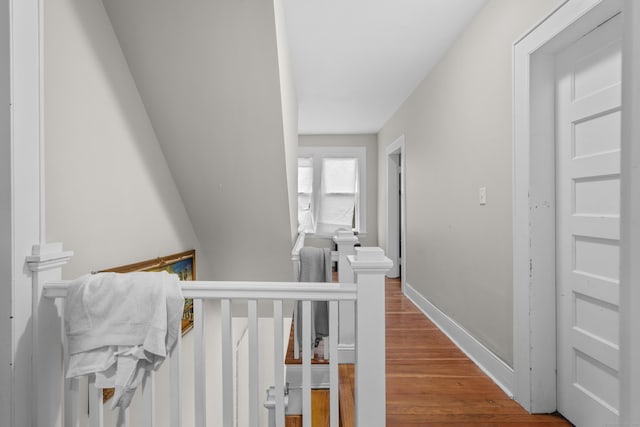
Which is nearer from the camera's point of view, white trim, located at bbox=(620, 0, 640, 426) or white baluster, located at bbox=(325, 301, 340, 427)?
white trim, located at bbox=(620, 0, 640, 426)

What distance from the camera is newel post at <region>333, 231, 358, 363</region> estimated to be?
2158 millimetres

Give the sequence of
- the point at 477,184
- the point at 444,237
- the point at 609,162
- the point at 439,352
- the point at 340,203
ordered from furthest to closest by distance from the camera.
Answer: the point at 340,203
the point at 444,237
the point at 439,352
the point at 477,184
the point at 609,162

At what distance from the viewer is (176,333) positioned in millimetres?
1135

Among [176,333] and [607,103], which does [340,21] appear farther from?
[176,333]

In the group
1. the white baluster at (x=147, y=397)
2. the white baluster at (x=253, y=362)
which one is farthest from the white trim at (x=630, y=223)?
the white baluster at (x=147, y=397)

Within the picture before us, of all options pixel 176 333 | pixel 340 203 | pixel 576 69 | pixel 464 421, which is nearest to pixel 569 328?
pixel 464 421

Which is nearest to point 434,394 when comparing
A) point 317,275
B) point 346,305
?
point 346,305

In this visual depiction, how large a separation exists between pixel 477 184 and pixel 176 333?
2.10 metres

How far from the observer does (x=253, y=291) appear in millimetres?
1163

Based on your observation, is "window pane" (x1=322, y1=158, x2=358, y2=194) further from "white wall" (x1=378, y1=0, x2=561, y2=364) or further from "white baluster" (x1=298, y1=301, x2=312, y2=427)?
"white baluster" (x1=298, y1=301, x2=312, y2=427)

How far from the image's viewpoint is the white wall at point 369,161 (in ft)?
19.9

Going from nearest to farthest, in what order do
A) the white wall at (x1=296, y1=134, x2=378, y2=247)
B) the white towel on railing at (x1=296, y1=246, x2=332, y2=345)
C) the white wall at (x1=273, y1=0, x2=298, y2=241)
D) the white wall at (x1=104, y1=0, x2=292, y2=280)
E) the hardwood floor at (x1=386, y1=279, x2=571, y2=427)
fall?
1. the white wall at (x1=104, y1=0, x2=292, y2=280)
2. the hardwood floor at (x1=386, y1=279, x2=571, y2=427)
3. the white wall at (x1=273, y1=0, x2=298, y2=241)
4. the white towel on railing at (x1=296, y1=246, x2=332, y2=345)
5. the white wall at (x1=296, y1=134, x2=378, y2=247)

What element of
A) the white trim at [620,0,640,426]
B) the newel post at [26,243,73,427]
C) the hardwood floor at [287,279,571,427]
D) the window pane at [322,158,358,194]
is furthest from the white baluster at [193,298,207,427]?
the window pane at [322,158,358,194]

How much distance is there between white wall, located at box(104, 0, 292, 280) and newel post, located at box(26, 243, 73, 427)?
108 centimetres
